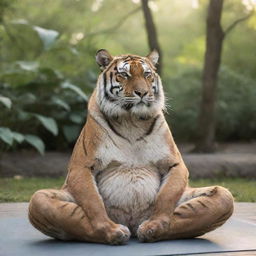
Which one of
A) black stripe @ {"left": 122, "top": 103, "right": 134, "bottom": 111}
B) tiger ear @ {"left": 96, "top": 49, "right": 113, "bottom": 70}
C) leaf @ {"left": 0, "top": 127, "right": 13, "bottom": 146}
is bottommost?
leaf @ {"left": 0, "top": 127, "right": 13, "bottom": 146}

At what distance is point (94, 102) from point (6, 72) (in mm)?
5932

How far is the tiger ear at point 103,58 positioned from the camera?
16.3ft

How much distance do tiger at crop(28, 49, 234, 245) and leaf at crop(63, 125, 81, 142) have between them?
20.9 ft

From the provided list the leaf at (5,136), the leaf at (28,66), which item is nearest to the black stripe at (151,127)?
the leaf at (5,136)

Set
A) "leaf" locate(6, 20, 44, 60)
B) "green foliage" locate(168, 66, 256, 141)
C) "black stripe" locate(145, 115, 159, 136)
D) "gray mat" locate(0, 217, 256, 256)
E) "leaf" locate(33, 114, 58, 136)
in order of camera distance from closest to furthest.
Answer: "gray mat" locate(0, 217, 256, 256) → "black stripe" locate(145, 115, 159, 136) → "leaf" locate(33, 114, 58, 136) → "leaf" locate(6, 20, 44, 60) → "green foliage" locate(168, 66, 256, 141)

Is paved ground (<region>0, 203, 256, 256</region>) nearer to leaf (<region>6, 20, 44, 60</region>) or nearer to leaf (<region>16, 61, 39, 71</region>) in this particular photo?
leaf (<region>16, 61, 39, 71</region>)

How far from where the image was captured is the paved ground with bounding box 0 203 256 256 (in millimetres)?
4418

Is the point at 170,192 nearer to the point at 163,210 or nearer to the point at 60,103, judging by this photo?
the point at 163,210

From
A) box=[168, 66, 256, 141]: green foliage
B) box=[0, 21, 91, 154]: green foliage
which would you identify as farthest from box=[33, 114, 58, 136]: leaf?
box=[168, 66, 256, 141]: green foliage

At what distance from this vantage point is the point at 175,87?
14008mm

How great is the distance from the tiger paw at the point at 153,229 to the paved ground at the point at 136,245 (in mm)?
54

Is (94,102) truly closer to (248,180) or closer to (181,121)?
(248,180)

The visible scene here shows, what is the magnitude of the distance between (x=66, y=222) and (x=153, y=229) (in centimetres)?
59

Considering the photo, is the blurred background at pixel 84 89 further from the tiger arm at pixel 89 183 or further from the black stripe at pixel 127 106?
the black stripe at pixel 127 106
